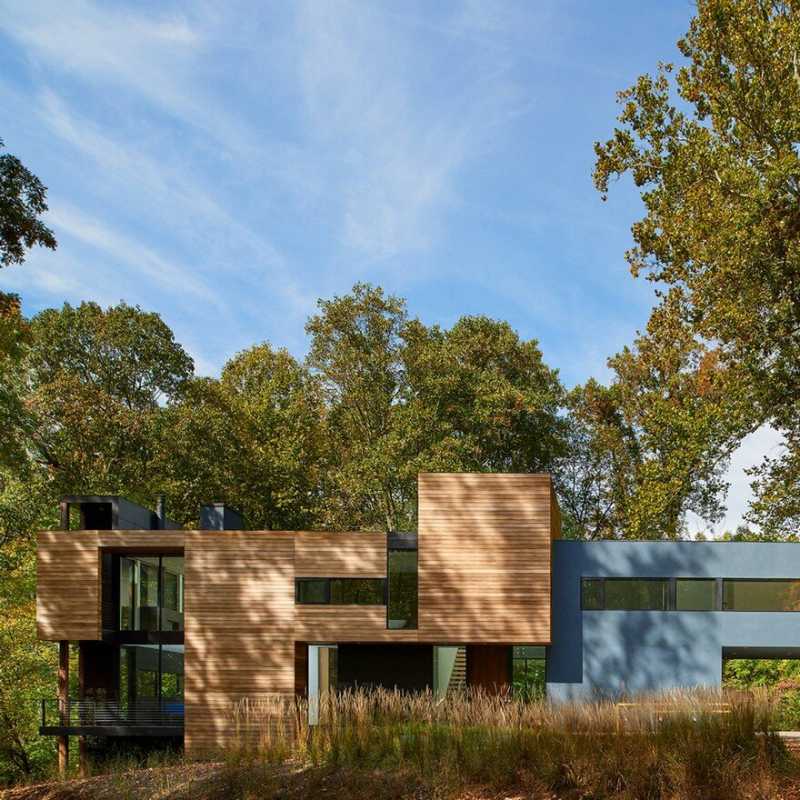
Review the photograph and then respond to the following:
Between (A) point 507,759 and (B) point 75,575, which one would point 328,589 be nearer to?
(B) point 75,575

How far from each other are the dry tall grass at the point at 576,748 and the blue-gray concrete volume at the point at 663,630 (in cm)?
737

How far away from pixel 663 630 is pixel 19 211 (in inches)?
567

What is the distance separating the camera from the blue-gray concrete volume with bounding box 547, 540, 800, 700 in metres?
21.8

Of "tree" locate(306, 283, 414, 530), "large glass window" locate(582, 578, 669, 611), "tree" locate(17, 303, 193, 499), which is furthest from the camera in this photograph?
"tree" locate(306, 283, 414, 530)

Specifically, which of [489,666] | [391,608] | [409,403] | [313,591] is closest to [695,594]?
[489,666]

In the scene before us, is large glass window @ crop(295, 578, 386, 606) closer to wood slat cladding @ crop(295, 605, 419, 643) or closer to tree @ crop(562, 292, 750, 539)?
wood slat cladding @ crop(295, 605, 419, 643)

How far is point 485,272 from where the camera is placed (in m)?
31.5

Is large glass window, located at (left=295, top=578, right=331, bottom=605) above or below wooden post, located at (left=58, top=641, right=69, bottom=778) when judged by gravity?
above

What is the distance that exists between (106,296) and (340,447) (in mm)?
8621

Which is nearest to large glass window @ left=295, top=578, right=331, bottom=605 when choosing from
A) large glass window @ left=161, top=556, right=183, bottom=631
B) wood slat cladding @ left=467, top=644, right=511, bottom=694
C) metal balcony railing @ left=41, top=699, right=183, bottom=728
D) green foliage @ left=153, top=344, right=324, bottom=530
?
large glass window @ left=161, top=556, right=183, bottom=631

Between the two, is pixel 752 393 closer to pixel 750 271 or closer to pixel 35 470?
pixel 750 271

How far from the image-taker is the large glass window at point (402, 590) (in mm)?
20906

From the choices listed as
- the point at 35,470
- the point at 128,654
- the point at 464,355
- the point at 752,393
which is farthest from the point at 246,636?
the point at 464,355

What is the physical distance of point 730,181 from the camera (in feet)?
62.5
